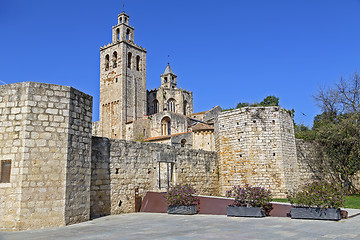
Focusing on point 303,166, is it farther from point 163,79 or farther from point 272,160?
point 163,79

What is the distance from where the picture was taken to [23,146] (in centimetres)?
850

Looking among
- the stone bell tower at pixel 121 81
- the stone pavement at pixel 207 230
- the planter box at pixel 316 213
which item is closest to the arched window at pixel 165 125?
the stone bell tower at pixel 121 81

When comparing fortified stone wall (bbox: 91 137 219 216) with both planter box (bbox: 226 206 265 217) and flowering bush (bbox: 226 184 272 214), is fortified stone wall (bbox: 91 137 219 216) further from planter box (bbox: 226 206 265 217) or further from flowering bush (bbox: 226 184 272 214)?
flowering bush (bbox: 226 184 272 214)

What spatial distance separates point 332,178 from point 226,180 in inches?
300

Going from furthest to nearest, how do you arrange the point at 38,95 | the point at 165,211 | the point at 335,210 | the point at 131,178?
the point at 131,178 < the point at 165,211 < the point at 38,95 < the point at 335,210

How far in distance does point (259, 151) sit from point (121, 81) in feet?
128

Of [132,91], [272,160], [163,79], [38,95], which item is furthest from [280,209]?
[163,79]

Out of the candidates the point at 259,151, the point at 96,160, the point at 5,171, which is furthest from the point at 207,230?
the point at 259,151

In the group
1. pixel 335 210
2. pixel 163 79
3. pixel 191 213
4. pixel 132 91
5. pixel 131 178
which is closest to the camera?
pixel 335 210

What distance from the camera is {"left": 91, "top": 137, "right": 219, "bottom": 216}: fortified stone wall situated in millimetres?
10852

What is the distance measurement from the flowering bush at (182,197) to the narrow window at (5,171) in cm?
512

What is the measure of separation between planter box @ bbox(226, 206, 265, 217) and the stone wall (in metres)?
4.55

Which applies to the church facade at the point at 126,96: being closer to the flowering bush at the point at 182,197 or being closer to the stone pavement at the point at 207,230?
the flowering bush at the point at 182,197

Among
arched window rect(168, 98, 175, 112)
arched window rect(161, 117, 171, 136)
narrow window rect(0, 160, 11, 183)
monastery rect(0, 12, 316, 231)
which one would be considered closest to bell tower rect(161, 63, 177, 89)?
arched window rect(168, 98, 175, 112)
